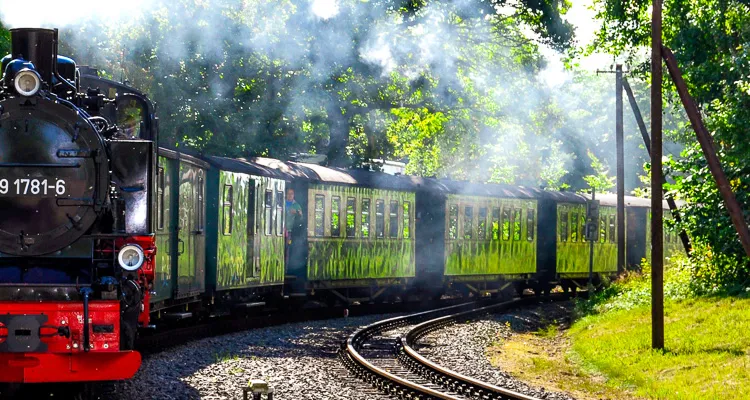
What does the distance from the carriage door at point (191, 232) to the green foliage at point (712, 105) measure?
7.91 metres

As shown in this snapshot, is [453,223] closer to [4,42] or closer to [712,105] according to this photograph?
[712,105]

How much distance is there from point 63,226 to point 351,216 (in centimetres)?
1335

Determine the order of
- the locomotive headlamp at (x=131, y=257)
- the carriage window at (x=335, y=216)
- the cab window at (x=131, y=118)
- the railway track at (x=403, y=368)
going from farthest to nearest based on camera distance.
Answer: the carriage window at (x=335, y=216), the railway track at (x=403, y=368), the cab window at (x=131, y=118), the locomotive headlamp at (x=131, y=257)

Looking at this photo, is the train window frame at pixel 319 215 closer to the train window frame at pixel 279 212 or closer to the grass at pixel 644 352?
the train window frame at pixel 279 212

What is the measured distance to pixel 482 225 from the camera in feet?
88.7

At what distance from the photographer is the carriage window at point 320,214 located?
20984mm

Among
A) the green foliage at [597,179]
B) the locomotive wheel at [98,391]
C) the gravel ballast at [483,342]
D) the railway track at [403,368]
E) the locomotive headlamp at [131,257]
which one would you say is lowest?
the gravel ballast at [483,342]

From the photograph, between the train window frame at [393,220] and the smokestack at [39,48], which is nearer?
the smokestack at [39,48]

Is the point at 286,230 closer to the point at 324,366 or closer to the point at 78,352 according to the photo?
the point at 324,366

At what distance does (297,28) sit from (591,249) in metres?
9.20

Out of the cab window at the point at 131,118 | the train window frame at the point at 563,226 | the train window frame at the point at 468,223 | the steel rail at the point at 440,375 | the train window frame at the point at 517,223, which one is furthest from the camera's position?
the train window frame at the point at 563,226

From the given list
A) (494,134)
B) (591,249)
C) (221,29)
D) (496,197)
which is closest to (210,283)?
(221,29)

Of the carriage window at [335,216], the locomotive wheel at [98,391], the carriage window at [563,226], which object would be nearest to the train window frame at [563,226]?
the carriage window at [563,226]

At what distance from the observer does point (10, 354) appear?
850cm
